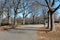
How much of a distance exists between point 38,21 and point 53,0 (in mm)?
65220

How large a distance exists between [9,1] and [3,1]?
1720mm

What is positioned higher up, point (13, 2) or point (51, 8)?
point (13, 2)

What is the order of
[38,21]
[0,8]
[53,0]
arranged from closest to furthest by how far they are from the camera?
[53,0] → [0,8] → [38,21]

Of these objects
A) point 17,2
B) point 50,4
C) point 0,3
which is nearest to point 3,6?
point 0,3

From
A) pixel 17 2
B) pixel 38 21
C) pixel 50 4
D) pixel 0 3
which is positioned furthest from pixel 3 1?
pixel 38 21

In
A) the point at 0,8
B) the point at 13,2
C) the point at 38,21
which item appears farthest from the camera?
the point at 38,21

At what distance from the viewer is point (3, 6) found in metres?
47.0

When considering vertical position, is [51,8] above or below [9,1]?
below

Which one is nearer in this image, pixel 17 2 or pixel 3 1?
pixel 3 1

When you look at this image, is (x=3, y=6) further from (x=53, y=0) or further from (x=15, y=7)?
(x=53, y=0)

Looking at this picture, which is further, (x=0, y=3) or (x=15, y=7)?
(x=15, y=7)

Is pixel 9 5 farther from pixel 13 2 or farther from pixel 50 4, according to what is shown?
pixel 50 4

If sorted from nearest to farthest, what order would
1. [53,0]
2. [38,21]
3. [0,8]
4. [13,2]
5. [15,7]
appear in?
[53,0] → [0,8] → [13,2] → [15,7] → [38,21]

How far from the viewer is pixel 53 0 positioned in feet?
90.1
